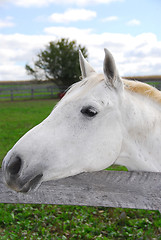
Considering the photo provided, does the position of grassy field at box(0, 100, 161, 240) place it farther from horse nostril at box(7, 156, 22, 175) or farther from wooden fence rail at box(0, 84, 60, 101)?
wooden fence rail at box(0, 84, 60, 101)

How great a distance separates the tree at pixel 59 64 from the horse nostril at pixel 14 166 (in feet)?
92.2

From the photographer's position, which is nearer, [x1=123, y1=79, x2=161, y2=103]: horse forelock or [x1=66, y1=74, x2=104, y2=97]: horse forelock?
[x1=66, y1=74, x2=104, y2=97]: horse forelock

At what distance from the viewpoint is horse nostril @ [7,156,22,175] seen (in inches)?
65.4

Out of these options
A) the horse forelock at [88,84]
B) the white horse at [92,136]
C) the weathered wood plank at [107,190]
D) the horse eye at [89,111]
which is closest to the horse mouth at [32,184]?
the white horse at [92,136]

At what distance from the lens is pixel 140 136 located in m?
2.04

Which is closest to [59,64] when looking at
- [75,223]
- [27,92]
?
[27,92]

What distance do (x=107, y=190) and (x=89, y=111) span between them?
2.15ft

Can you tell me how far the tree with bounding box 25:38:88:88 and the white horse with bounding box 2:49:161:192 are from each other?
2775 centimetres

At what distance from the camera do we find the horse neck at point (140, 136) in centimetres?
200

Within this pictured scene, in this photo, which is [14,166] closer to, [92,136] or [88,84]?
[92,136]

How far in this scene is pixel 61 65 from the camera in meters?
30.1

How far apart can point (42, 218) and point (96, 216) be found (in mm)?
802

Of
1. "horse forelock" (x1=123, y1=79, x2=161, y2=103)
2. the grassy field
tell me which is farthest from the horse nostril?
the grassy field

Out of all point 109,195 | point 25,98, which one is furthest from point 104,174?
point 25,98
